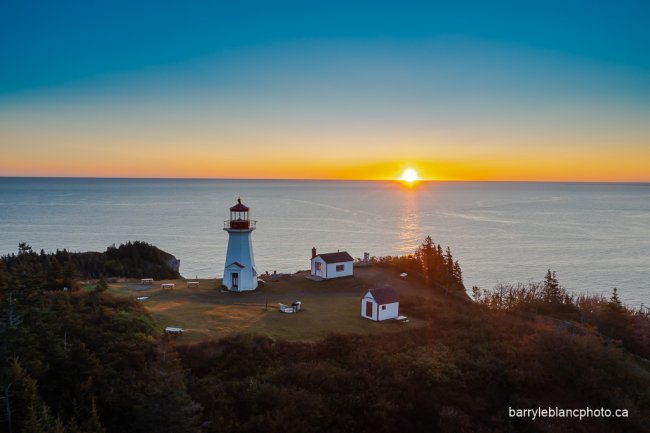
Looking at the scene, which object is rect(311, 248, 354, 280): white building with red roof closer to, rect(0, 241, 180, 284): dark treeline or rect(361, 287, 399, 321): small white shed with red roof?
rect(361, 287, 399, 321): small white shed with red roof

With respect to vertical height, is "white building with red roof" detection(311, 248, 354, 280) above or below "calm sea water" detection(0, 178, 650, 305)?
above

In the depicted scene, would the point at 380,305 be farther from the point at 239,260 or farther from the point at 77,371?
the point at 77,371

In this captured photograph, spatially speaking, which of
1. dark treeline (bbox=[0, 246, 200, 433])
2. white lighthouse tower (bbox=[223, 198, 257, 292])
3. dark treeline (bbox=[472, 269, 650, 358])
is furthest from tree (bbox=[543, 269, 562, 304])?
dark treeline (bbox=[0, 246, 200, 433])

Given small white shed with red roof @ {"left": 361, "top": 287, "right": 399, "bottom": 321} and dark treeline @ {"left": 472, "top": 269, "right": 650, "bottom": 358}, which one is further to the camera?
dark treeline @ {"left": 472, "top": 269, "right": 650, "bottom": 358}

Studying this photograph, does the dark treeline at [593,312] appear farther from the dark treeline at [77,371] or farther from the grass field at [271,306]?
the dark treeline at [77,371]

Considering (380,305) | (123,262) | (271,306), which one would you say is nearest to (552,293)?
(380,305)

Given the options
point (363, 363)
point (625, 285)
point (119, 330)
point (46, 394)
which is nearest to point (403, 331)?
point (363, 363)
